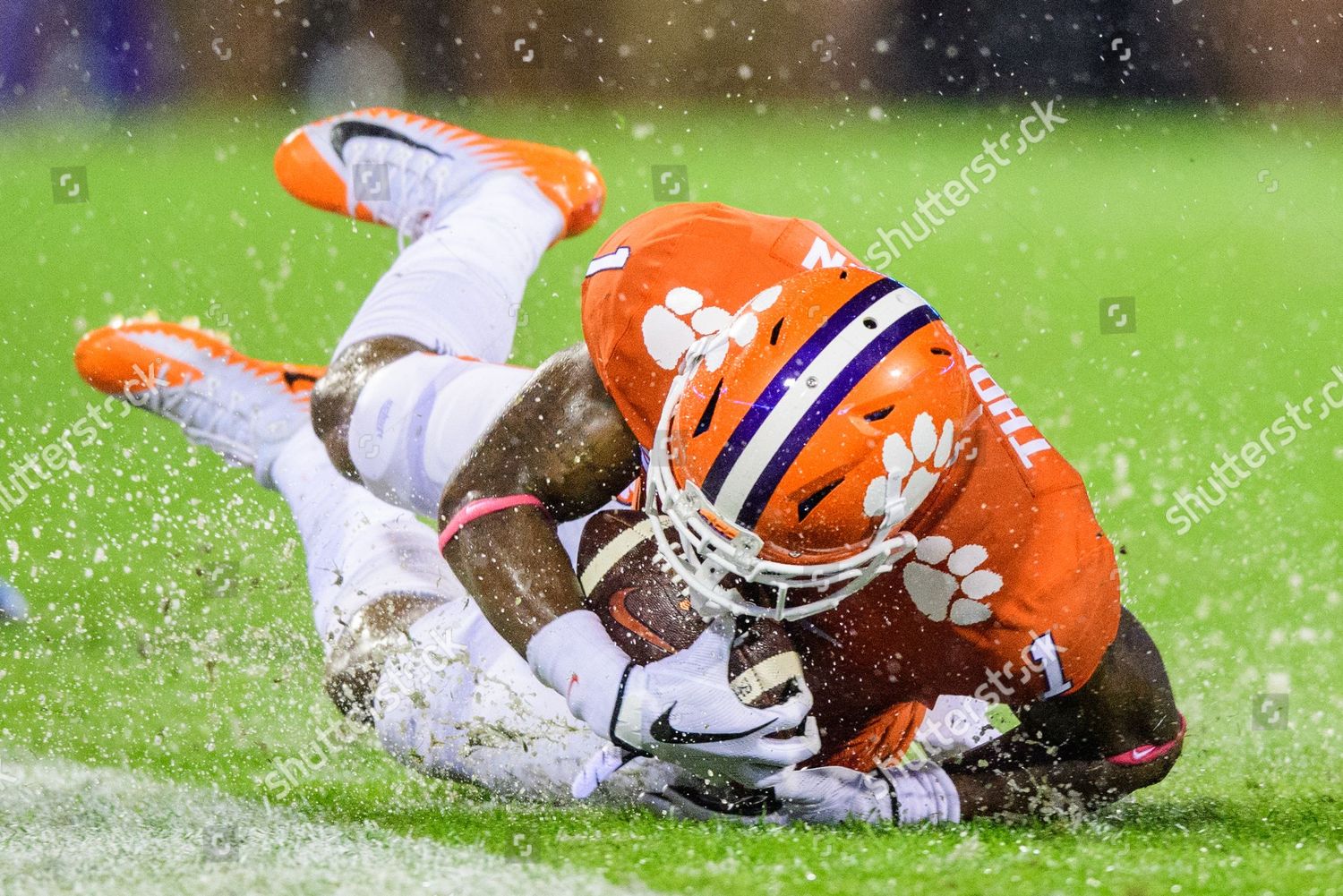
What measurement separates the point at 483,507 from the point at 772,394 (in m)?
0.54

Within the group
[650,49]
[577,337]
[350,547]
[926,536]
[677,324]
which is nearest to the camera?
[926,536]

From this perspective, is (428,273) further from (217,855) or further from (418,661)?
(217,855)

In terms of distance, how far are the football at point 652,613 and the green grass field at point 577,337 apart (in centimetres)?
22

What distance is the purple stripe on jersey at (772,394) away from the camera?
1930 mm

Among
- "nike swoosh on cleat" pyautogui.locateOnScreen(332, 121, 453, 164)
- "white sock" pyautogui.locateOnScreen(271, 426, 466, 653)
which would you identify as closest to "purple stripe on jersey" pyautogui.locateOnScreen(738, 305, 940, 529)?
"white sock" pyautogui.locateOnScreen(271, 426, 466, 653)

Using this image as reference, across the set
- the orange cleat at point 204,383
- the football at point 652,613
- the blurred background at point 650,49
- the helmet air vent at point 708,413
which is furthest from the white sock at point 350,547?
the blurred background at point 650,49

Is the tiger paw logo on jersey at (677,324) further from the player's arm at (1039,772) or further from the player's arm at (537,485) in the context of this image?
the player's arm at (1039,772)

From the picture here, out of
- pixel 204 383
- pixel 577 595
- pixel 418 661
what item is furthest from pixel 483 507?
pixel 204 383

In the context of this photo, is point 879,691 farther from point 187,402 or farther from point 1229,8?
point 1229,8

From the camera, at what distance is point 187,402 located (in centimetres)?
360

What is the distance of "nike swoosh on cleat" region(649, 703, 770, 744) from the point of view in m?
2.00

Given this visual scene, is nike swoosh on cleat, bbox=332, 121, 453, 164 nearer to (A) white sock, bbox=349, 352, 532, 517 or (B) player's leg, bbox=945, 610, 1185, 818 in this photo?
(A) white sock, bbox=349, 352, 532, 517

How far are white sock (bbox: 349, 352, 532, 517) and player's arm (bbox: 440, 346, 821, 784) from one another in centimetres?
35

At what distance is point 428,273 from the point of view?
10.4ft
